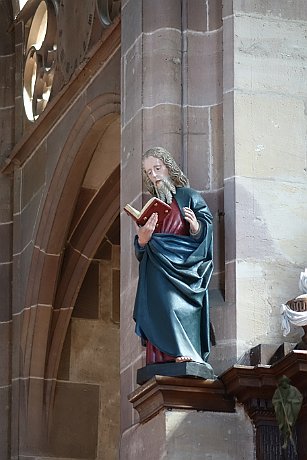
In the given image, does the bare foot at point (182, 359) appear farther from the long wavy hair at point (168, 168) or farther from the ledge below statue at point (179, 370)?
the long wavy hair at point (168, 168)

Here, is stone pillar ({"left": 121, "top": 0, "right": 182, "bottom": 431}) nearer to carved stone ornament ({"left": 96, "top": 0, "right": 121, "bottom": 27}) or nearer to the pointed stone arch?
carved stone ornament ({"left": 96, "top": 0, "right": 121, "bottom": 27})

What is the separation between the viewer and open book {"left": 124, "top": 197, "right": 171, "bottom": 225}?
36.9 feet

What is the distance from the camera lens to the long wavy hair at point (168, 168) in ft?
38.0

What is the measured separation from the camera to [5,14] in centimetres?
1755

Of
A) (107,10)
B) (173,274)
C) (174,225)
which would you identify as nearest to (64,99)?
(107,10)

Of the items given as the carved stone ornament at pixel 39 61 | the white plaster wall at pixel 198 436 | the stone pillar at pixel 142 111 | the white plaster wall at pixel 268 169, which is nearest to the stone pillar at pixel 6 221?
the carved stone ornament at pixel 39 61

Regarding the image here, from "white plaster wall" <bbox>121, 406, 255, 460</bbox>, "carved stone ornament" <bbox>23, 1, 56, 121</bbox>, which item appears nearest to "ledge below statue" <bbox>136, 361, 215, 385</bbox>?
"white plaster wall" <bbox>121, 406, 255, 460</bbox>

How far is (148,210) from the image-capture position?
11281 millimetres

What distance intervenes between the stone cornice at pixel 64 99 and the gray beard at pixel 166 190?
2990mm

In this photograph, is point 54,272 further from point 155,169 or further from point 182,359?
point 182,359

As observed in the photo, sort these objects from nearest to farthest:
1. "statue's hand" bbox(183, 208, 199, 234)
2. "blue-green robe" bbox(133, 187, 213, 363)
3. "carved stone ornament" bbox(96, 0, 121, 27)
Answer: "blue-green robe" bbox(133, 187, 213, 363) → "statue's hand" bbox(183, 208, 199, 234) → "carved stone ornament" bbox(96, 0, 121, 27)

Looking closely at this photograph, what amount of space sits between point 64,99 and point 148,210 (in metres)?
4.50

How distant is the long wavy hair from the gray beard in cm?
6

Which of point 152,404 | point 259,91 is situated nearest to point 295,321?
point 152,404
